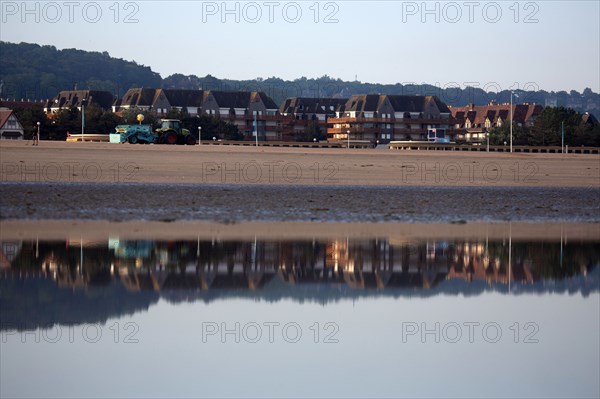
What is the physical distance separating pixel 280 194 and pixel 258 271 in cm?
1576

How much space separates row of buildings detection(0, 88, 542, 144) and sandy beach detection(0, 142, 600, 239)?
104m

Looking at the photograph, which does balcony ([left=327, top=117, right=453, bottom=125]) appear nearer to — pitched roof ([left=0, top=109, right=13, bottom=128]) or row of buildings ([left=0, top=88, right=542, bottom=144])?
row of buildings ([left=0, top=88, right=542, bottom=144])

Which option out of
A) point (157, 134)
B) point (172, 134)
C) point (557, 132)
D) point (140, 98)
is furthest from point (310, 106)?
point (157, 134)

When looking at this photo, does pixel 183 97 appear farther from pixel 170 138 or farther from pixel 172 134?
pixel 170 138

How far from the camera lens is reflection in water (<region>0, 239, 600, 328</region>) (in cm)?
1289

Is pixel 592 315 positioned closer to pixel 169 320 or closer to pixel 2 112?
pixel 169 320

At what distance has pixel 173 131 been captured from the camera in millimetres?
58031

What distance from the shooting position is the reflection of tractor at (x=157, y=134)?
2207 inches

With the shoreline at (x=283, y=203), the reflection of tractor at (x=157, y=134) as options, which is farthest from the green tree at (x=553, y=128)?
the shoreline at (x=283, y=203)

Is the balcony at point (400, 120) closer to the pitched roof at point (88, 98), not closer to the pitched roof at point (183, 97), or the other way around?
the pitched roof at point (183, 97)

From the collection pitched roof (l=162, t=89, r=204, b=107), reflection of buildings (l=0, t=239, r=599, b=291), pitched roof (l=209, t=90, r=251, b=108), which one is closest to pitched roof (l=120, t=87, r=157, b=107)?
pitched roof (l=162, t=89, r=204, b=107)

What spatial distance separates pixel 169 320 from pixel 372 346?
2548 millimetres

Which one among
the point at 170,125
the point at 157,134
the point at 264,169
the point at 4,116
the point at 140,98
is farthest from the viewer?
the point at 140,98

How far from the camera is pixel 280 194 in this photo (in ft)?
103
